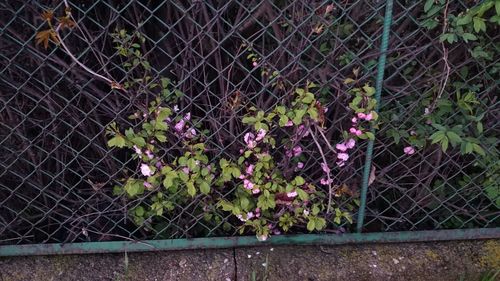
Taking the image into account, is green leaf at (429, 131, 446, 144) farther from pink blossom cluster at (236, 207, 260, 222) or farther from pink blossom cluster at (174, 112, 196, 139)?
pink blossom cluster at (174, 112, 196, 139)

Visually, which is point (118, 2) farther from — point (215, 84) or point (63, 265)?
point (63, 265)

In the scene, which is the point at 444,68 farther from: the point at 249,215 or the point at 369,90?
the point at 249,215

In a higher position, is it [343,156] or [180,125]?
[180,125]

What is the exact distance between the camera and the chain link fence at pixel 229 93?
193cm

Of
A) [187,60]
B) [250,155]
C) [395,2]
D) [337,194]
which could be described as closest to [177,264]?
[250,155]

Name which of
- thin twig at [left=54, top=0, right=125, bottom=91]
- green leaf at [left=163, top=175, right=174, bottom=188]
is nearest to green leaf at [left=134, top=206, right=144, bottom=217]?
green leaf at [left=163, top=175, right=174, bottom=188]

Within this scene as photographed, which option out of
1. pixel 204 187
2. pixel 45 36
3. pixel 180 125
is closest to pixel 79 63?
pixel 45 36

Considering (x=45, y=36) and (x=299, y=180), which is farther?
(x=299, y=180)

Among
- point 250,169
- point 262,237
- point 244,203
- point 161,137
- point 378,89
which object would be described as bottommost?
point 262,237

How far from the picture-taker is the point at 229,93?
81.2 inches

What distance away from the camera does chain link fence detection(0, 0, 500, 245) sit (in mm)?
1934

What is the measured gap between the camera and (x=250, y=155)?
2174 millimetres

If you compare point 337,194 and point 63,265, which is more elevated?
point 337,194

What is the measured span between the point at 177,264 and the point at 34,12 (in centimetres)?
117
